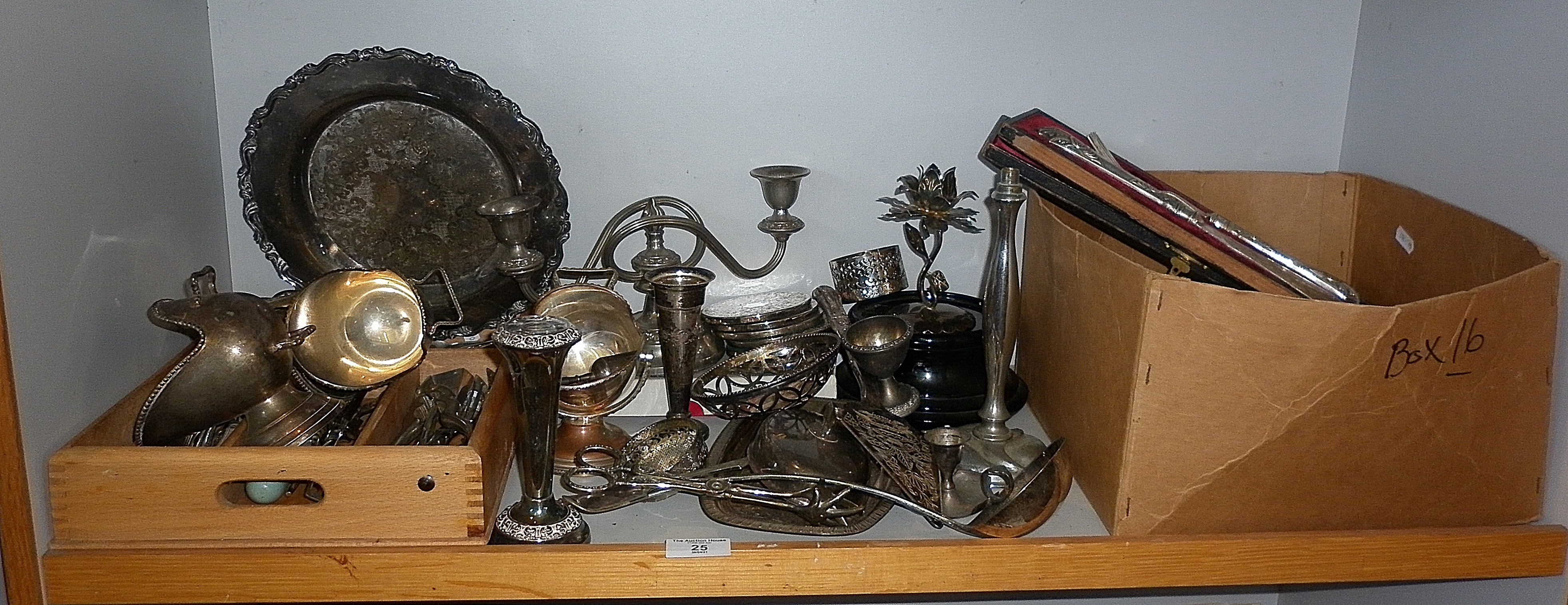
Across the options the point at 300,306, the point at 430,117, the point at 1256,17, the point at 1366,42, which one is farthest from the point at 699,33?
the point at 1366,42

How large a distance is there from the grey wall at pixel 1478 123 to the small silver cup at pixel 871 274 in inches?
19.3

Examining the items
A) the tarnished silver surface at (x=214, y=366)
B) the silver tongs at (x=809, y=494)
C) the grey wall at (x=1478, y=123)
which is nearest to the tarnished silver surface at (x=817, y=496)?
the silver tongs at (x=809, y=494)

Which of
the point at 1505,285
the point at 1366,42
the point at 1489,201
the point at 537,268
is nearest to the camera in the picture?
the point at 1505,285

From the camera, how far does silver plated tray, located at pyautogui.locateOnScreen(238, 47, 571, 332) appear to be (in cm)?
115

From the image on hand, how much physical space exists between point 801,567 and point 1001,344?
0.29 meters

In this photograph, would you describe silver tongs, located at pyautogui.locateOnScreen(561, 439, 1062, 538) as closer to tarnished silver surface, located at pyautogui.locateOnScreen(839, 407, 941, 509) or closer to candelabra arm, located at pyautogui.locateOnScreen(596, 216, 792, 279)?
tarnished silver surface, located at pyautogui.locateOnScreen(839, 407, 941, 509)

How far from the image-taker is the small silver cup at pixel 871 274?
1209 millimetres

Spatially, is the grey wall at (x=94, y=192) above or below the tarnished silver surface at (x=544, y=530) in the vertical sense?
above

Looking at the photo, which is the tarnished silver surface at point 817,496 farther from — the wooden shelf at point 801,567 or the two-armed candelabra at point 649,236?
the two-armed candelabra at point 649,236

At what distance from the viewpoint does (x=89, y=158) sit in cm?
93

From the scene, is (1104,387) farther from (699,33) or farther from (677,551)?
(699,33)

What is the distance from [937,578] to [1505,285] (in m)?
0.47

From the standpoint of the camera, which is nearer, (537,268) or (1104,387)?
(1104,387)

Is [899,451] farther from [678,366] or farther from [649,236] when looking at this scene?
[649,236]
